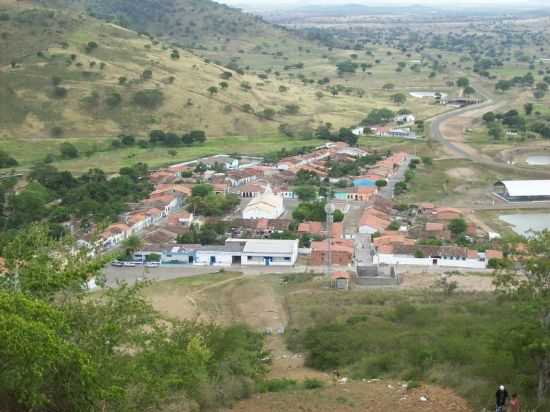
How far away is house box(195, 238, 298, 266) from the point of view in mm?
28391

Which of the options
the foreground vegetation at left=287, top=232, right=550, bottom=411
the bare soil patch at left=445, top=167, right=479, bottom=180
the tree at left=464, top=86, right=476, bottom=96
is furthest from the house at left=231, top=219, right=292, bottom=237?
the tree at left=464, top=86, right=476, bottom=96

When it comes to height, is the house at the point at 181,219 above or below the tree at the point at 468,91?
below

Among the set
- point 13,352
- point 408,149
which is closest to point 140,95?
point 408,149

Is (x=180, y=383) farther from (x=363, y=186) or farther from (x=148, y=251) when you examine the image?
(x=363, y=186)

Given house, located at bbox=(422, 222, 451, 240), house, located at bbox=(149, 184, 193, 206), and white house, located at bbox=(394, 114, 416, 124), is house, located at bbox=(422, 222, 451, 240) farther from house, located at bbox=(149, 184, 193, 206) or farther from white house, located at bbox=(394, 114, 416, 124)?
white house, located at bbox=(394, 114, 416, 124)

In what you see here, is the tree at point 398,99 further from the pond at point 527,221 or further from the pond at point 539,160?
the pond at point 527,221

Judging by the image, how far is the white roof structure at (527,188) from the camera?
129ft

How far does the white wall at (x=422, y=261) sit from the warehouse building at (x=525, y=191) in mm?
12651

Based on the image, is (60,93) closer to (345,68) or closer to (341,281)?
(341,281)

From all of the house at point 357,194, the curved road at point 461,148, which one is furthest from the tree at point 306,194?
the curved road at point 461,148

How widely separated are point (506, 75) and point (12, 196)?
70586 millimetres

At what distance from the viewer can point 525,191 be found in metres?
39.6

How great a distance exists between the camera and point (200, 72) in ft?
213

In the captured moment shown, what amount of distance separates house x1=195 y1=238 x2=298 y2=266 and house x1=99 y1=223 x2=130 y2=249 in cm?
A: 422
